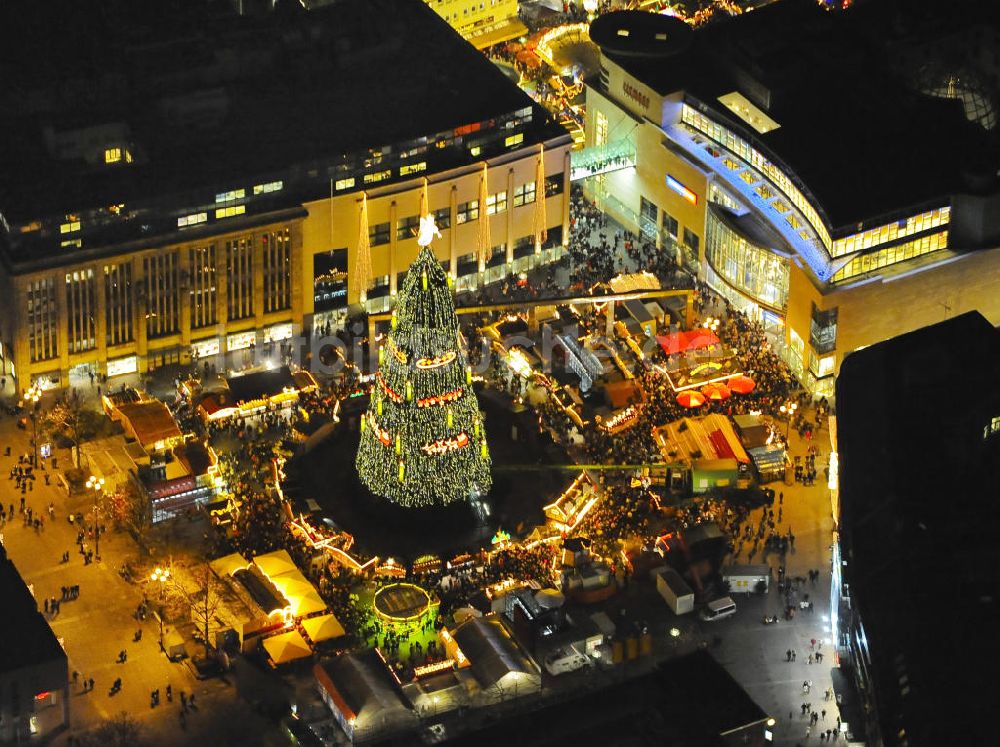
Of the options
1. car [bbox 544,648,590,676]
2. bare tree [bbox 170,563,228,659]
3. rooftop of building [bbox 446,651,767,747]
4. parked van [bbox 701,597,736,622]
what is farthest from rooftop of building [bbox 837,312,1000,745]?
bare tree [bbox 170,563,228,659]

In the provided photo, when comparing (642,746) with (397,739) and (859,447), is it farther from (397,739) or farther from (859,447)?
(859,447)

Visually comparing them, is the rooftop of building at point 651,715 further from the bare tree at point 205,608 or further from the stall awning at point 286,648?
the bare tree at point 205,608

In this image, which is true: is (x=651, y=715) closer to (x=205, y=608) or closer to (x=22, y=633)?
(x=205, y=608)

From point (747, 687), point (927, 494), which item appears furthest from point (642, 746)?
point (927, 494)

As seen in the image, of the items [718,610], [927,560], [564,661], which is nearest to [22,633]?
[564,661]

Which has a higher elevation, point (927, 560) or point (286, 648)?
point (927, 560)

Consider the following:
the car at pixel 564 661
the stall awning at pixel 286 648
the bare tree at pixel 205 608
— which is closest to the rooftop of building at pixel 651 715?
the car at pixel 564 661
